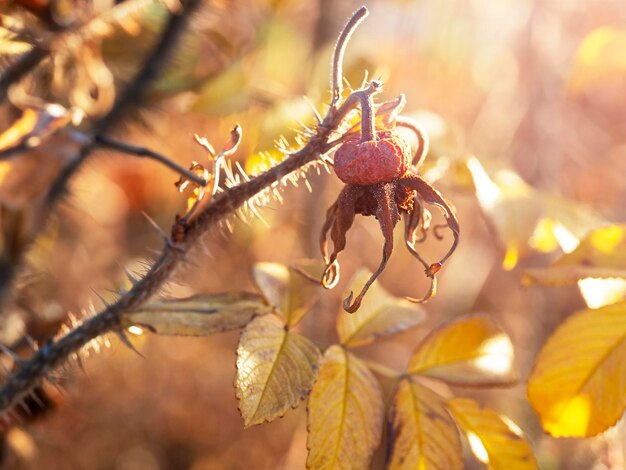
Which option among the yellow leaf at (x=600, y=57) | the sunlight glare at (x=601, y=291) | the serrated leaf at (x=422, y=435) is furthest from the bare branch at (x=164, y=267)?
the yellow leaf at (x=600, y=57)

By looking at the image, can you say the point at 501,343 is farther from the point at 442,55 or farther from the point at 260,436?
the point at 442,55

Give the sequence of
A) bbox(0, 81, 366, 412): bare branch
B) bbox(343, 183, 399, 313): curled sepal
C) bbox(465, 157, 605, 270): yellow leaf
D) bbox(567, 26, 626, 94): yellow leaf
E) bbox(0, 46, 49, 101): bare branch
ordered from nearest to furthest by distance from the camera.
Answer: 1. bbox(343, 183, 399, 313): curled sepal
2. bbox(0, 81, 366, 412): bare branch
3. bbox(465, 157, 605, 270): yellow leaf
4. bbox(0, 46, 49, 101): bare branch
5. bbox(567, 26, 626, 94): yellow leaf

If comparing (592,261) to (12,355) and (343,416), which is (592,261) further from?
(12,355)

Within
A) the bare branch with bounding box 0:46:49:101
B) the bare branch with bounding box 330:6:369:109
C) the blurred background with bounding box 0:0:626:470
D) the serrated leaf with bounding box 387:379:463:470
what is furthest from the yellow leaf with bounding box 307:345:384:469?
the bare branch with bounding box 0:46:49:101

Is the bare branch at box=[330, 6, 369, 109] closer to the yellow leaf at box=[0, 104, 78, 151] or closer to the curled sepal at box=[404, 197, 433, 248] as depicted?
the curled sepal at box=[404, 197, 433, 248]

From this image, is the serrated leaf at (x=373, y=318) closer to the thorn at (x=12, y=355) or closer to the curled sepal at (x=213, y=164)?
the curled sepal at (x=213, y=164)

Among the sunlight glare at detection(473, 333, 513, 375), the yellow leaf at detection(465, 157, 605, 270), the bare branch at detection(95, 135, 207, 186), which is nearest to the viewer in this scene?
the bare branch at detection(95, 135, 207, 186)

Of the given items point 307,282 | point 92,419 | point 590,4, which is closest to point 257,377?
point 307,282
